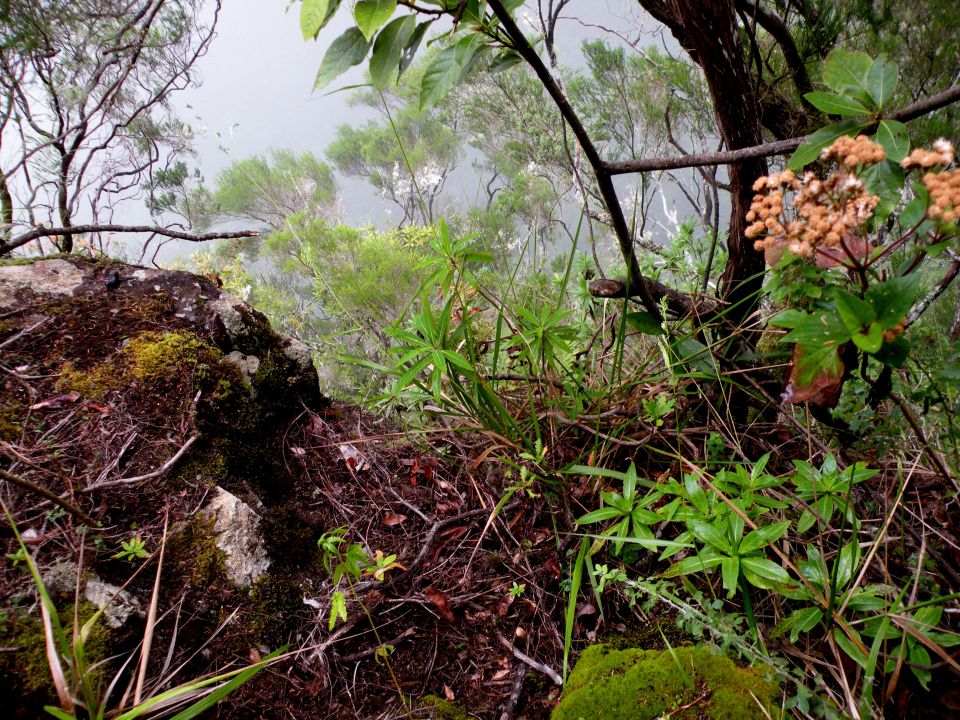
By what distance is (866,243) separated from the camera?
70cm

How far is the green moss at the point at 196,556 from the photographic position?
1109 millimetres

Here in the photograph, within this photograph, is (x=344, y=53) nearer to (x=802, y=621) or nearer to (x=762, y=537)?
(x=762, y=537)

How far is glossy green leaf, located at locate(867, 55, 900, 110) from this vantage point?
0.69 metres

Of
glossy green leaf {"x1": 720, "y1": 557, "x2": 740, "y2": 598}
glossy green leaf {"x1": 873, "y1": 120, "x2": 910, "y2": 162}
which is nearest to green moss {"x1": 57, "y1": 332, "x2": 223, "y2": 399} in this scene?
glossy green leaf {"x1": 720, "y1": 557, "x2": 740, "y2": 598}

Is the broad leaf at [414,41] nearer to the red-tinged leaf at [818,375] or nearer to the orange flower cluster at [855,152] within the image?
the orange flower cluster at [855,152]

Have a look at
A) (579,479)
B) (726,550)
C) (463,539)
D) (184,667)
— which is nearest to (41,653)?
(184,667)

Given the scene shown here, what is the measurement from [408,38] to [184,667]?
1.28 meters

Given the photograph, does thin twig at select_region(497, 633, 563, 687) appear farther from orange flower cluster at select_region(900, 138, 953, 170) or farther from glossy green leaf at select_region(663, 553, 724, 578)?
orange flower cluster at select_region(900, 138, 953, 170)

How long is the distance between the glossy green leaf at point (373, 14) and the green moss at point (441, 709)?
1.15 metres

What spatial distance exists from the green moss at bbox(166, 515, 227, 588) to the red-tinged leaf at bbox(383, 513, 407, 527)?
407 mm

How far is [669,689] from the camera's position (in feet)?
2.60

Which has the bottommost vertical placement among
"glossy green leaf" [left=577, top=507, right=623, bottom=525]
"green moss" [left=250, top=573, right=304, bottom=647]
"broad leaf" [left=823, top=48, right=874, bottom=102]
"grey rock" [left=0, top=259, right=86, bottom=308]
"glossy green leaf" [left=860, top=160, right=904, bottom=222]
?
"green moss" [left=250, top=573, right=304, bottom=647]

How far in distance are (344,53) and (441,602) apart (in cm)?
109

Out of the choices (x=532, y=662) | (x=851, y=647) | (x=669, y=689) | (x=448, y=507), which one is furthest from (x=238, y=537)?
(x=851, y=647)
